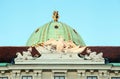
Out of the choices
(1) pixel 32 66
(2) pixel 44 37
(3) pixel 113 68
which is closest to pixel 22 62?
(1) pixel 32 66

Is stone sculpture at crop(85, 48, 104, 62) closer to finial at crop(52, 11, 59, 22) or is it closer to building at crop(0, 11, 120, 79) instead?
building at crop(0, 11, 120, 79)

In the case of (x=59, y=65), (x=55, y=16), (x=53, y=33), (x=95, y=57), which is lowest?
(x=59, y=65)

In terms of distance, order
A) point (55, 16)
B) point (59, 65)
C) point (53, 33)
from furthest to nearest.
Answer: point (55, 16) < point (53, 33) < point (59, 65)

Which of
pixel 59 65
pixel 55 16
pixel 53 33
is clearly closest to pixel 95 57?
pixel 59 65

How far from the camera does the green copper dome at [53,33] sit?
82.5 metres

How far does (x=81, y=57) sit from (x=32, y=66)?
220 inches

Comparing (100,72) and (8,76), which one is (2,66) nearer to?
(8,76)

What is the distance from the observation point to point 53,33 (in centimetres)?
8250

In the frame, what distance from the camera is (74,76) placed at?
201ft

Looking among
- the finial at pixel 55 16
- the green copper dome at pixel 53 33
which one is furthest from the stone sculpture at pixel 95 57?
the finial at pixel 55 16

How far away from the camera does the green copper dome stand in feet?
271

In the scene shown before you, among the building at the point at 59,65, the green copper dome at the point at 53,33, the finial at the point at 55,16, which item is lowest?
the building at the point at 59,65

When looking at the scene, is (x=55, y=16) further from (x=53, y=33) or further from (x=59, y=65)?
(x=59, y=65)

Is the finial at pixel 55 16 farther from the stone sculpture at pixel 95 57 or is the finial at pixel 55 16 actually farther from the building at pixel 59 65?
the stone sculpture at pixel 95 57
